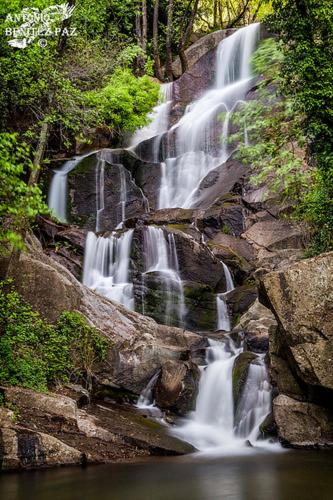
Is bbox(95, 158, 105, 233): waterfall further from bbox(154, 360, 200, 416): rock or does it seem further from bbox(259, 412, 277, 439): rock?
bbox(259, 412, 277, 439): rock

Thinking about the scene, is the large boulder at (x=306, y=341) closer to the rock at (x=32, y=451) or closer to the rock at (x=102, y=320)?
the rock at (x=102, y=320)

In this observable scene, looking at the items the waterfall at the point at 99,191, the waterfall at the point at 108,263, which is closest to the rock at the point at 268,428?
the waterfall at the point at 108,263

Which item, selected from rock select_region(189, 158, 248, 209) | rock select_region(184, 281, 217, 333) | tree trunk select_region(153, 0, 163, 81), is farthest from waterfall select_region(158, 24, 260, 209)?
rock select_region(184, 281, 217, 333)

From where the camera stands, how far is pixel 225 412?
11523 mm

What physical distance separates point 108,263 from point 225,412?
27.4 ft

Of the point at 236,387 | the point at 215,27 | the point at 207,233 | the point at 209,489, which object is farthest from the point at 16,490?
the point at 215,27

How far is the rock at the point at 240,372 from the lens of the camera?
11609 mm

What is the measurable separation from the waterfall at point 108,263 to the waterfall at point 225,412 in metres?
5.94

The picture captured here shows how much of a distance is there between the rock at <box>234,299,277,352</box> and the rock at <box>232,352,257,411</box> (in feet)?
3.49

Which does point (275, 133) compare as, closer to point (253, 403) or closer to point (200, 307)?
point (200, 307)

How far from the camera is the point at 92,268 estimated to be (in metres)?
18.5

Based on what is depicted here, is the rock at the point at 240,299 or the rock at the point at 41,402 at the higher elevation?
the rock at the point at 240,299

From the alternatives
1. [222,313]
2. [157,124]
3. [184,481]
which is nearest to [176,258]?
[222,313]

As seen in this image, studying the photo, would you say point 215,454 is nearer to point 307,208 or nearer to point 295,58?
point 307,208
